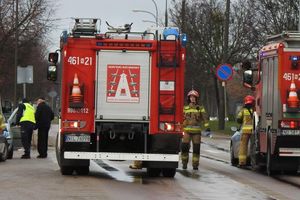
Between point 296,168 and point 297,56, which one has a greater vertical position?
point 297,56

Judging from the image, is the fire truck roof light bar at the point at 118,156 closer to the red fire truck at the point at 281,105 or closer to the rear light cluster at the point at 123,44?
the rear light cluster at the point at 123,44

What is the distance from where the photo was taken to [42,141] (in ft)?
65.4

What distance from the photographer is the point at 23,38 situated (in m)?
40.0

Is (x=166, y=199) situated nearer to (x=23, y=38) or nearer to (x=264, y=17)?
(x=264, y=17)

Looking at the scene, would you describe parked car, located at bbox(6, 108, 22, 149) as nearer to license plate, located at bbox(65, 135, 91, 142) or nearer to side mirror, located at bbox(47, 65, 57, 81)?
side mirror, located at bbox(47, 65, 57, 81)

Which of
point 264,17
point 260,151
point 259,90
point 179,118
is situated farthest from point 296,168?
point 264,17

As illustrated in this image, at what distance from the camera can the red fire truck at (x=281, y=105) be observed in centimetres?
1516

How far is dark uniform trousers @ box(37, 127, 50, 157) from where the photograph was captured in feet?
65.2

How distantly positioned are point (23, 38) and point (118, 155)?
90.2ft

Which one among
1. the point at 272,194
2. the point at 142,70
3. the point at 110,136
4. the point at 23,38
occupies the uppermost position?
the point at 23,38

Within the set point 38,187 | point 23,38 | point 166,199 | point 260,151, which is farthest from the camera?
point 23,38

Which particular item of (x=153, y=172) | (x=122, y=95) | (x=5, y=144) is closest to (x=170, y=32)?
(x=122, y=95)

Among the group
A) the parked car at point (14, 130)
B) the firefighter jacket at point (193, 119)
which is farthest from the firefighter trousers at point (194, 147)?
the parked car at point (14, 130)

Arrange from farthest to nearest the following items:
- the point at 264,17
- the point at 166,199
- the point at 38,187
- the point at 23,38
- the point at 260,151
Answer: the point at 23,38
the point at 264,17
the point at 260,151
the point at 38,187
the point at 166,199
